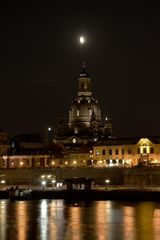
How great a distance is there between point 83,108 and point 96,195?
77958mm

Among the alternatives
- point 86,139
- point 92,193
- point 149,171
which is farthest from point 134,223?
point 86,139

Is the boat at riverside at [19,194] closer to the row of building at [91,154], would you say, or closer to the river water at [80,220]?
the river water at [80,220]

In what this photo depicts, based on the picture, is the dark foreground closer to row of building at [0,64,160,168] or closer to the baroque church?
row of building at [0,64,160,168]

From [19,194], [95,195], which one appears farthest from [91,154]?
[19,194]

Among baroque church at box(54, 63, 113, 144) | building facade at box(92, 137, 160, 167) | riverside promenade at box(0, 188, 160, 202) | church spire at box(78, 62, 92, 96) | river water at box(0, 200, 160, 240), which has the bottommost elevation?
river water at box(0, 200, 160, 240)

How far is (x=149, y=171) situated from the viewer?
91.3m

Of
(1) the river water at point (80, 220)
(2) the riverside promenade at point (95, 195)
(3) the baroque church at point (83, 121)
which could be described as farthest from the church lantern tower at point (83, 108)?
(1) the river water at point (80, 220)

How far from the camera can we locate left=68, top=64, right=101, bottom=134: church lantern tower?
5915 inches

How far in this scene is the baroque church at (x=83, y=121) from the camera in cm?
14602

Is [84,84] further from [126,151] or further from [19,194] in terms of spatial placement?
[19,194]

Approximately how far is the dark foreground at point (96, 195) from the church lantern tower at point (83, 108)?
7111cm

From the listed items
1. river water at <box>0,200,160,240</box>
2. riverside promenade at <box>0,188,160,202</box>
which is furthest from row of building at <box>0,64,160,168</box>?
river water at <box>0,200,160,240</box>

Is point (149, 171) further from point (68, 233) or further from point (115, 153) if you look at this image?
point (68, 233)

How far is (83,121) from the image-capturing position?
495ft
